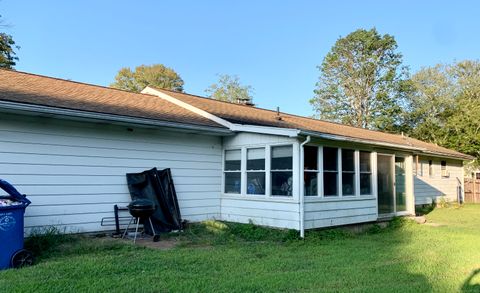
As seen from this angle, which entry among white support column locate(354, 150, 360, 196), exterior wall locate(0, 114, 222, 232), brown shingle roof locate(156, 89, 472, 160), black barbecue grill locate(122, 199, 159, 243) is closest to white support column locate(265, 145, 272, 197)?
brown shingle roof locate(156, 89, 472, 160)

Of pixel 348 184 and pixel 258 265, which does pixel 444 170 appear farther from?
pixel 258 265

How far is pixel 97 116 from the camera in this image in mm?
7121

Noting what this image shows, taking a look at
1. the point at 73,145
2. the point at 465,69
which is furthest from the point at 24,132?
the point at 465,69

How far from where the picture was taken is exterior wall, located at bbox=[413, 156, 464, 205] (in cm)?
1672

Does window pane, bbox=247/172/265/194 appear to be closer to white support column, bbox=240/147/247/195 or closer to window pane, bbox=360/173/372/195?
white support column, bbox=240/147/247/195

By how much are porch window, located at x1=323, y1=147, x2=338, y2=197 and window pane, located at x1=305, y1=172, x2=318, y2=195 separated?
329 mm

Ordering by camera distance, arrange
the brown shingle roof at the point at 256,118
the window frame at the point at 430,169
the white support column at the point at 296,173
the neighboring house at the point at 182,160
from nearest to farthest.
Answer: the neighboring house at the point at 182,160
the white support column at the point at 296,173
the brown shingle roof at the point at 256,118
the window frame at the point at 430,169

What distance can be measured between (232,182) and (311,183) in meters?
2.18

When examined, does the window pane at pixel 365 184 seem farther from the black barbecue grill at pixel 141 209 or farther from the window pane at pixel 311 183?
the black barbecue grill at pixel 141 209

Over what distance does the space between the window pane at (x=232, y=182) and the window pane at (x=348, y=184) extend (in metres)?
2.65

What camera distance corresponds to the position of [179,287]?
13.8ft

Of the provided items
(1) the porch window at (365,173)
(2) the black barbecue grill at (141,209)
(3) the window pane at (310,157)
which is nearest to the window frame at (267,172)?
(3) the window pane at (310,157)

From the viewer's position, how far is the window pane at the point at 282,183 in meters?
8.20

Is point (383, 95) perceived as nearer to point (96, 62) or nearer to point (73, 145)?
point (96, 62)
